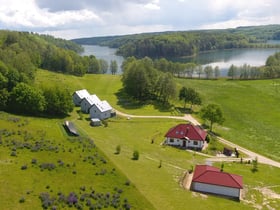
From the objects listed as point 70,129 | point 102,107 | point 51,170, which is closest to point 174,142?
point 70,129

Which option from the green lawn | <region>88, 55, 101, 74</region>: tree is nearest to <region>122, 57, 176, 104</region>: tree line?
the green lawn

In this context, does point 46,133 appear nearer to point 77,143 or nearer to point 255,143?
point 77,143

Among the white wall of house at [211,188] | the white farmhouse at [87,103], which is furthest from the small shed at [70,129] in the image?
the white wall of house at [211,188]

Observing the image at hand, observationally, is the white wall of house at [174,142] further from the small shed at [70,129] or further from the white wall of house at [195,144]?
the small shed at [70,129]

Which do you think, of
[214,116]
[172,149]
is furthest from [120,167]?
[214,116]

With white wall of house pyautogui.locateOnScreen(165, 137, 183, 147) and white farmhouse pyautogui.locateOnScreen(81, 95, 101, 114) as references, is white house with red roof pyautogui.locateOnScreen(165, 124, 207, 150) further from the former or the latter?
white farmhouse pyautogui.locateOnScreen(81, 95, 101, 114)

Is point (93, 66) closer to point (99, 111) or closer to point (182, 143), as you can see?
point (99, 111)
